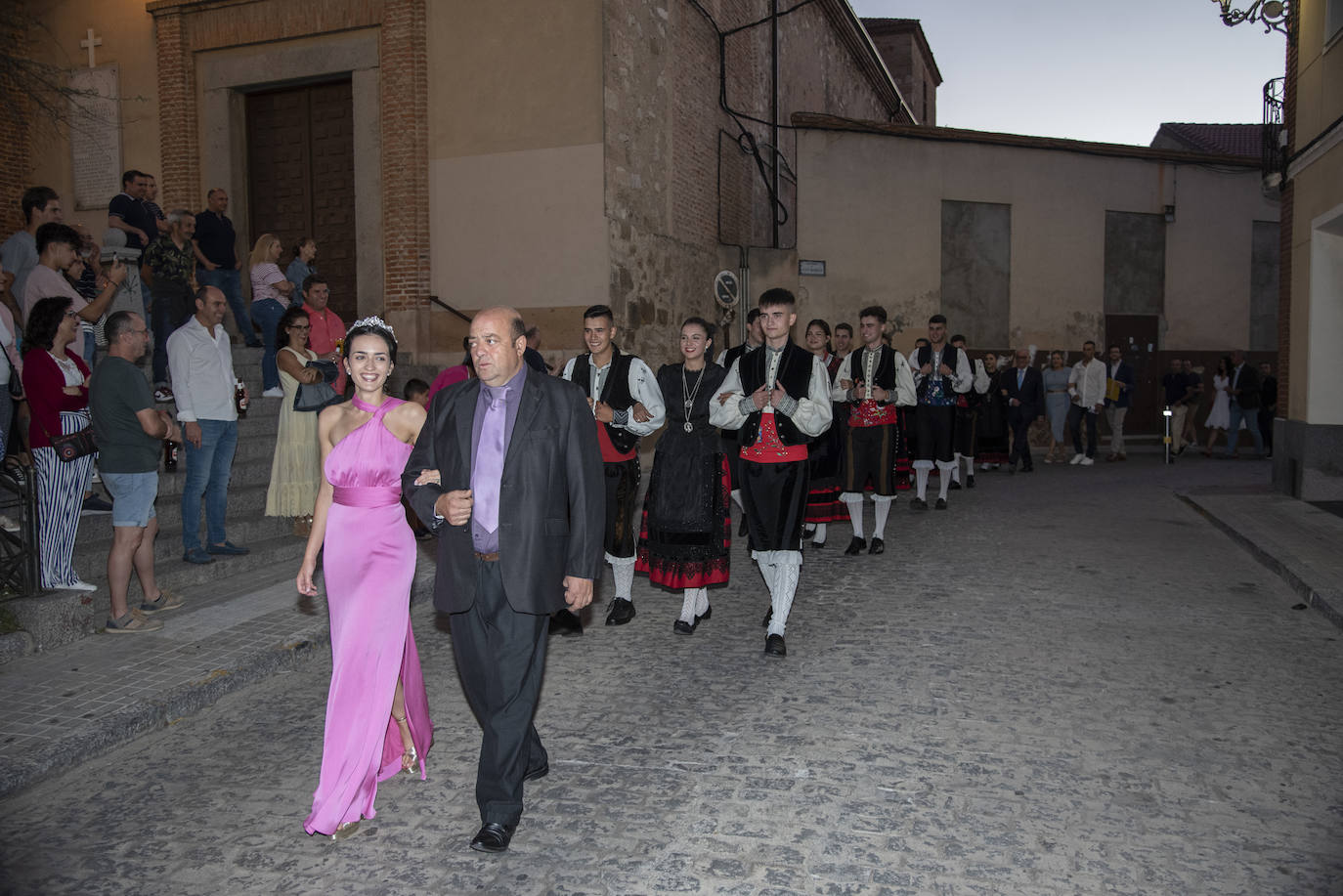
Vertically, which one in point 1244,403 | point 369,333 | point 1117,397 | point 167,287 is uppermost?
point 167,287

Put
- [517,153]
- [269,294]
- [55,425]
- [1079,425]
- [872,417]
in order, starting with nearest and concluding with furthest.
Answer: [55,425], [872,417], [269,294], [517,153], [1079,425]

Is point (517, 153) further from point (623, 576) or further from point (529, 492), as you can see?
point (529, 492)

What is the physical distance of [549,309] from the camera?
14.2 metres

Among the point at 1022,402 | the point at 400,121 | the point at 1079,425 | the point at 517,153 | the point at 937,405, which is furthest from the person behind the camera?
the point at 1079,425

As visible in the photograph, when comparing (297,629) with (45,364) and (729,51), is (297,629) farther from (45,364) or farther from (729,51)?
(729,51)

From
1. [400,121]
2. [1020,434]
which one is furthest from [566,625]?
[1020,434]

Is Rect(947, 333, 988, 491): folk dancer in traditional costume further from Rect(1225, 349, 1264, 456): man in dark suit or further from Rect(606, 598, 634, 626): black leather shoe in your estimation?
Rect(1225, 349, 1264, 456): man in dark suit

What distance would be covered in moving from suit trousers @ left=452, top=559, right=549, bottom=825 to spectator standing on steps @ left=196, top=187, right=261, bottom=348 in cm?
896

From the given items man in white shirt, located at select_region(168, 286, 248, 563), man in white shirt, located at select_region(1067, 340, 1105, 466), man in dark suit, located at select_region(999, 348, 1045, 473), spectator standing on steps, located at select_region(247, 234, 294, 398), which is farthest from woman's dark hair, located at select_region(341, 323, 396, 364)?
man in white shirt, located at select_region(1067, 340, 1105, 466)

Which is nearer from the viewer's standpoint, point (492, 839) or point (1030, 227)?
point (492, 839)

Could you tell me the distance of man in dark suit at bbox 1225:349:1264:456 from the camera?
63.7 feet

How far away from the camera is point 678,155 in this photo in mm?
16406

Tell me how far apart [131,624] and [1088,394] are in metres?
16.2

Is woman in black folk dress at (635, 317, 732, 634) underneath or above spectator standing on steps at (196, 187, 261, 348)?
underneath
